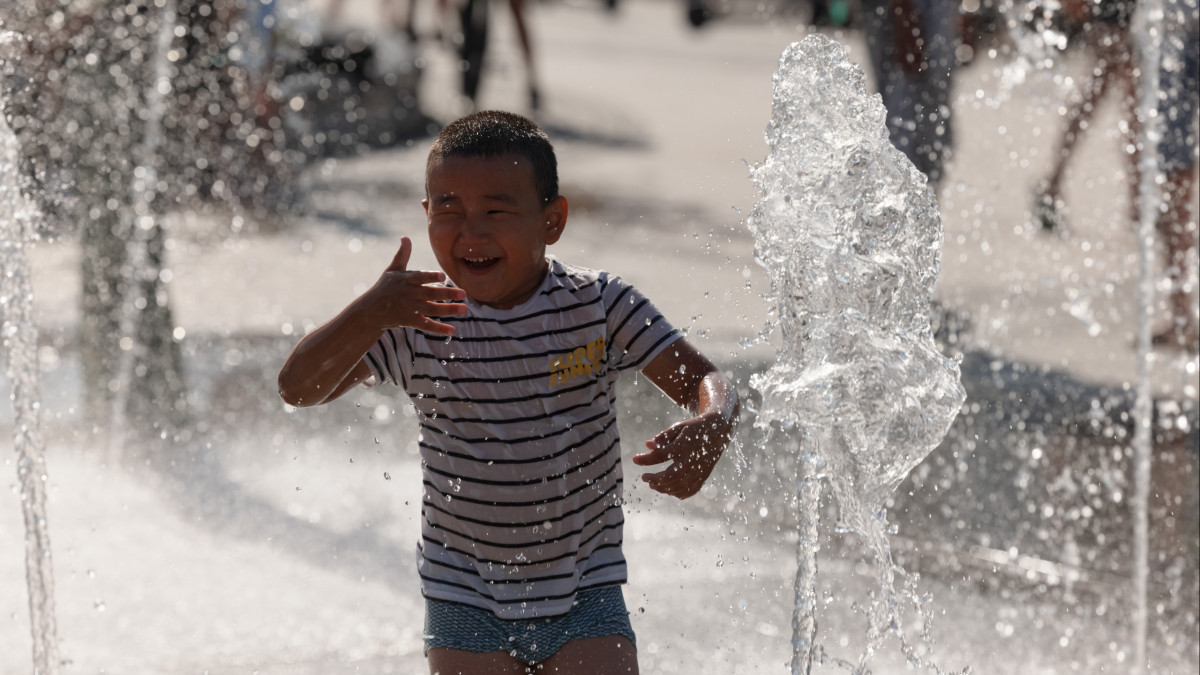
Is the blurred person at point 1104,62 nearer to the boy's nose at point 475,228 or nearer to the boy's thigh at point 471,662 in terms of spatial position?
the boy's nose at point 475,228

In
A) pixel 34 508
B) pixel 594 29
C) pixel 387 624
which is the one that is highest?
pixel 594 29

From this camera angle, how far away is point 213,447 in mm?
4965

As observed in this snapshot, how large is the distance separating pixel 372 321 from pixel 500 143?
0.32 metres

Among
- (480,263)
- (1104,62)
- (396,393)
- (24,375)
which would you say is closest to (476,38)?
(396,393)

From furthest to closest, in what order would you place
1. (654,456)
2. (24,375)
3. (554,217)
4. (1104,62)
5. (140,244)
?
(1104,62)
(140,244)
(24,375)
(554,217)
(654,456)

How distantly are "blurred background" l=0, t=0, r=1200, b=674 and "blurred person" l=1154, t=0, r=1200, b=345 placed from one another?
12mm

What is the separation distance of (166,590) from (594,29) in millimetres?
16462

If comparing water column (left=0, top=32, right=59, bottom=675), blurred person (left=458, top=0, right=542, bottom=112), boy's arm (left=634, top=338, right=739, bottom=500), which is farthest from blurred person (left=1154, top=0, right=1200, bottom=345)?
blurred person (left=458, top=0, right=542, bottom=112)

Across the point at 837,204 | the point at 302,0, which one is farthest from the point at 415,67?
the point at 837,204

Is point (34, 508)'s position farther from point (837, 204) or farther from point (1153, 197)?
point (1153, 197)

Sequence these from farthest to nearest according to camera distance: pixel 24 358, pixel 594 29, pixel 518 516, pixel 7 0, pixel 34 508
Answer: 1. pixel 594 29
2. pixel 7 0
3. pixel 24 358
4. pixel 34 508
5. pixel 518 516

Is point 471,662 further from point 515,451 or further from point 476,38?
point 476,38

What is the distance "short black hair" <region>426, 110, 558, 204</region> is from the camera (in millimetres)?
2256

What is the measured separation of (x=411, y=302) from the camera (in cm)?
212
